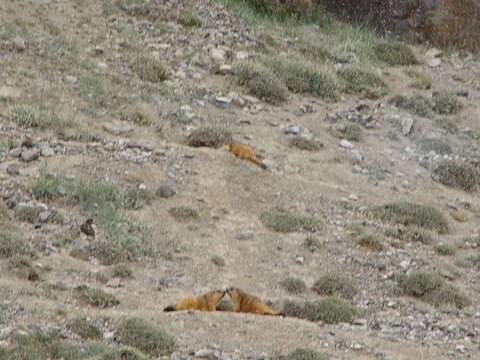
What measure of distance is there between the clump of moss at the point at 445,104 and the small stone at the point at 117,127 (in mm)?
6146

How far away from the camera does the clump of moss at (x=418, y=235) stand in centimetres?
1497

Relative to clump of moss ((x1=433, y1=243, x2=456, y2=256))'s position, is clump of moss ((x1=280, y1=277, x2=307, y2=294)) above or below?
above

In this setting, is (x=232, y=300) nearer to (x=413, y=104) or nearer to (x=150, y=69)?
(x=150, y=69)

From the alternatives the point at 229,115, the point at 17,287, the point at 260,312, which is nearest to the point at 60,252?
the point at 17,287

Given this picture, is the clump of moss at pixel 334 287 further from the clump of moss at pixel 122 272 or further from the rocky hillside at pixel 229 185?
the clump of moss at pixel 122 272

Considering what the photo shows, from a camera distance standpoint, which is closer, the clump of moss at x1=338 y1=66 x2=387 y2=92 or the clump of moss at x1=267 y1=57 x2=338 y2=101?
A: the clump of moss at x1=267 y1=57 x2=338 y2=101

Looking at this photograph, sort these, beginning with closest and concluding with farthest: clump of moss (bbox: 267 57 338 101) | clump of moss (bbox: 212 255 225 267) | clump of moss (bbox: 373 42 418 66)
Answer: clump of moss (bbox: 212 255 225 267) → clump of moss (bbox: 267 57 338 101) → clump of moss (bbox: 373 42 418 66)

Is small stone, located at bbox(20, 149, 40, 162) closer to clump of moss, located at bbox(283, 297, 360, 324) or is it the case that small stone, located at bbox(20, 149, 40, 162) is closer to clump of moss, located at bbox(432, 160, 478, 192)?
clump of moss, located at bbox(283, 297, 360, 324)

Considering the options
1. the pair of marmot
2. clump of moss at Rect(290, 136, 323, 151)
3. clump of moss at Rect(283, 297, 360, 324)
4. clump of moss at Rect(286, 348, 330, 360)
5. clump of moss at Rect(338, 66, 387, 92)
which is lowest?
clump of moss at Rect(290, 136, 323, 151)

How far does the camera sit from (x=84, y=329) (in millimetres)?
10000

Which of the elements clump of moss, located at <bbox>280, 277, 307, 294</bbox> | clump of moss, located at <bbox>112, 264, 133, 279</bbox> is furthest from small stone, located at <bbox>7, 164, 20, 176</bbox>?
clump of moss, located at <bbox>280, 277, 307, 294</bbox>

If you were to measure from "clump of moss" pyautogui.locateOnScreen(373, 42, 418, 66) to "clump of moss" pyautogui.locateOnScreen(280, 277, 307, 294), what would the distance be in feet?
31.2

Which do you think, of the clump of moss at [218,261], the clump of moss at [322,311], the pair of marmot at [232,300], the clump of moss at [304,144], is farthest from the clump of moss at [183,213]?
the clump of moss at [304,144]

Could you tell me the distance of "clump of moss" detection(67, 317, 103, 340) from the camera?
995 cm
